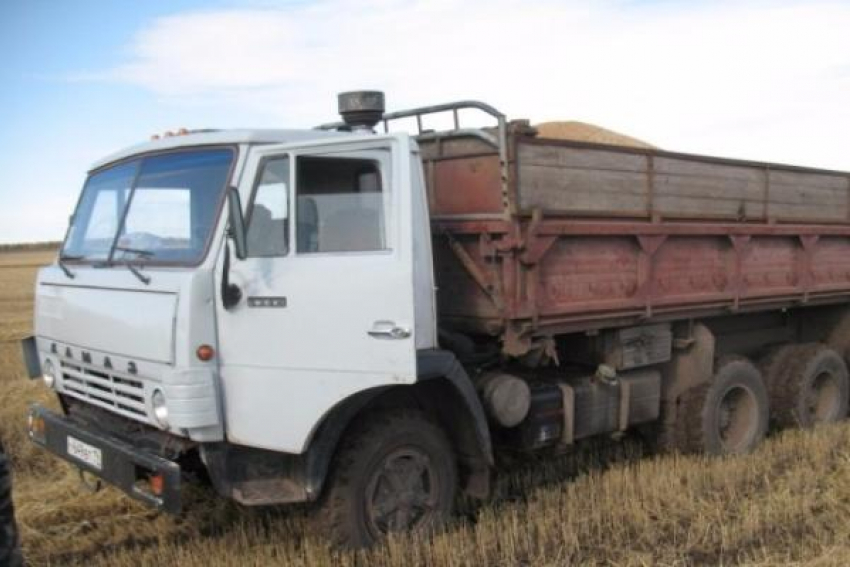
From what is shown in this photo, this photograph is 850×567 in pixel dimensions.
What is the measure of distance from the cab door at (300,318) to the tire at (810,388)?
4643mm

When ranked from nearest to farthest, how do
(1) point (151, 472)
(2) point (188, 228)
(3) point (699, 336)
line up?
(1) point (151, 472)
(2) point (188, 228)
(3) point (699, 336)

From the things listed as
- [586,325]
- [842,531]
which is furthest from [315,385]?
[842,531]

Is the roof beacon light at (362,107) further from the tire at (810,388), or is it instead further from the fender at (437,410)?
the tire at (810,388)

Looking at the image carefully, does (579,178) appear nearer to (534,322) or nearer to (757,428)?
(534,322)

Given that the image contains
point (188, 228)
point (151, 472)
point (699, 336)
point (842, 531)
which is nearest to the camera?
point (151, 472)

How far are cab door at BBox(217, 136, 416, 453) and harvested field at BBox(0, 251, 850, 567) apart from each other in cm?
82

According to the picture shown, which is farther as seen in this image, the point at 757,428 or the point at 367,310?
the point at 757,428

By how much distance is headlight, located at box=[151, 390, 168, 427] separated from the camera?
4.23m

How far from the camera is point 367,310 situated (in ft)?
14.3

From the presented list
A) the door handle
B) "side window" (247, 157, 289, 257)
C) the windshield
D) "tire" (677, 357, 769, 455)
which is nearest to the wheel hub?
the door handle

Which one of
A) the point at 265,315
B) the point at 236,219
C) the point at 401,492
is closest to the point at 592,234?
the point at 401,492

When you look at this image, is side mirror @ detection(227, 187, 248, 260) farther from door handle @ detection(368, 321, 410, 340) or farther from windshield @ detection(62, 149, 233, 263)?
door handle @ detection(368, 321, 410, 340)

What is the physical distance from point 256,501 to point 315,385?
2.19 ft

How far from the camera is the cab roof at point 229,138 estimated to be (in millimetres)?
4504
